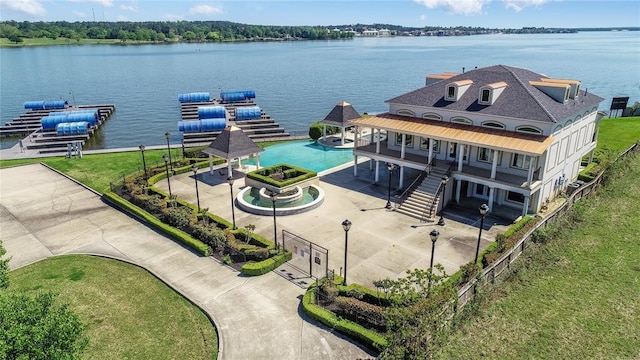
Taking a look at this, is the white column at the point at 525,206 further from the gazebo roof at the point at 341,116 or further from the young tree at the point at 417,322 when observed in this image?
the gazebo roof at the point at 341,116

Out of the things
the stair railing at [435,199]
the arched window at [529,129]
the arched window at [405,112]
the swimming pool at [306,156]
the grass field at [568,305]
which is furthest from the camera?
the swimming pool at [306,156]

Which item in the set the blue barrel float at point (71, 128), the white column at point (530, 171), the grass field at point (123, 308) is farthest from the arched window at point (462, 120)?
the blue barrel float at point (71, 128)

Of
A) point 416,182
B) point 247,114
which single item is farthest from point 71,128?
point 416,182


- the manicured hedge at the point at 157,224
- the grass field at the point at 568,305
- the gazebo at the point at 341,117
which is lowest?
the grass field at the point at 568,305

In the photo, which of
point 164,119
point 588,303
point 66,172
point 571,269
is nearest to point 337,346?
point 588,303

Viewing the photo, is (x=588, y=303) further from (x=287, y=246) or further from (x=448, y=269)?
(x=287, y=246)

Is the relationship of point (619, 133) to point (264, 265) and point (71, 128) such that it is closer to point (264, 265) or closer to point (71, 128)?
point (264, 265)

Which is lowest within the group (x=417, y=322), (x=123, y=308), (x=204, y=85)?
(x=123, y=308)

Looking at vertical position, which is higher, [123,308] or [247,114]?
[247,114]
